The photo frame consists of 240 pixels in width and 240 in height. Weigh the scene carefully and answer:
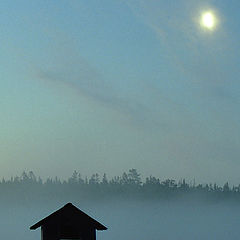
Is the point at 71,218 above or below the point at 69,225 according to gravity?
above

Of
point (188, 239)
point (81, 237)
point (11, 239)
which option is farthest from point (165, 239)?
point (81, 237)

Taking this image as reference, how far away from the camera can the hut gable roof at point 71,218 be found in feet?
71.5

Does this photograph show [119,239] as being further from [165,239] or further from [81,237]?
[81,237]

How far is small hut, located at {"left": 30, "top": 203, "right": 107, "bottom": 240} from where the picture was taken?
2180 cm

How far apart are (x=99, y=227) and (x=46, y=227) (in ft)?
5.75

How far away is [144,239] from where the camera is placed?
518 ft

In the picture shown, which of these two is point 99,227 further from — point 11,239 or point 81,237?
point 11,239

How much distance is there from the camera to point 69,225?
21906 mm

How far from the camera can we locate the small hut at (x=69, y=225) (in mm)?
21797

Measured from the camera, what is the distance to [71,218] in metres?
21.8

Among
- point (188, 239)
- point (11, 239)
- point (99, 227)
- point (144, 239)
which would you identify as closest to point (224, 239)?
point (188, 239)

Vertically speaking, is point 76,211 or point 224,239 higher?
point 76,211

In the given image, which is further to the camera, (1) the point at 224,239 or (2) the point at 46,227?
(1) the point at 224,239

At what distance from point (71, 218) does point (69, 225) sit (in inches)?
10.7
